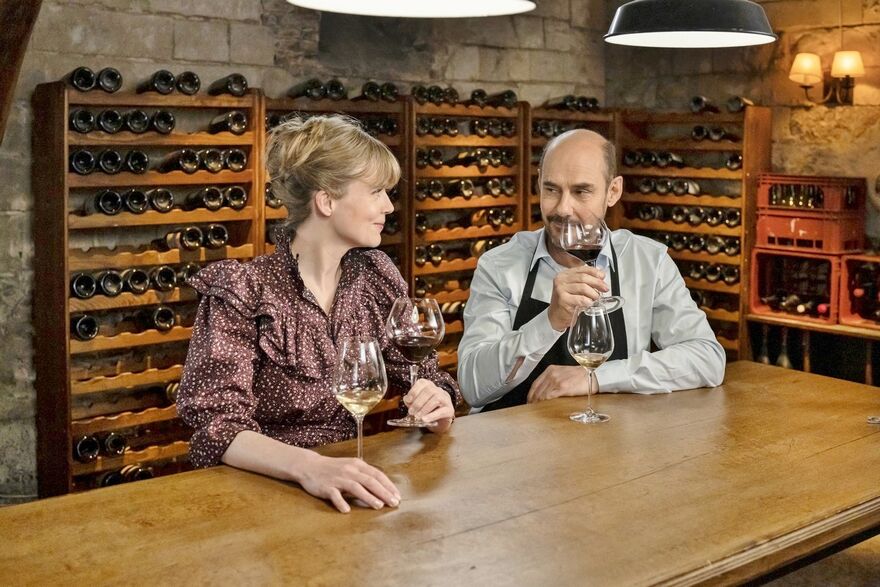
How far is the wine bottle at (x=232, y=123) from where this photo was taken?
4.91m

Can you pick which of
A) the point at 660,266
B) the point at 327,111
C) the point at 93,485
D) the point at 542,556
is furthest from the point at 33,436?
the point at 542,556

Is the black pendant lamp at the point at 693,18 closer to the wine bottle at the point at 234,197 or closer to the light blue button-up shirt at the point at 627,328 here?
the light blue button-up shirt at the point at 627,328

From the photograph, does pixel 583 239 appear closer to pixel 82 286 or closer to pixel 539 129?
pixel 82 286

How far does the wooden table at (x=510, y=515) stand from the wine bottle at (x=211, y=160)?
2689 mm

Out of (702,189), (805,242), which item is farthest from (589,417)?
(702,189)

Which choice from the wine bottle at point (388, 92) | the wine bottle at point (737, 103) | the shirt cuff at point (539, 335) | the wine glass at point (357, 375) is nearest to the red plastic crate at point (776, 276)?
the wine bottle at point (737, 103)

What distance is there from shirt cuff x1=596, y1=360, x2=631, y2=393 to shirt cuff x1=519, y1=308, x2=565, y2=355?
0.60 ft

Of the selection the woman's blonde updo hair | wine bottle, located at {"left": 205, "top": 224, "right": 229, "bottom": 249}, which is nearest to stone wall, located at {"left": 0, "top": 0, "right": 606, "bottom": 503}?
wine bottle, located at {"left": 205, "top": 224, "right": 229, "bottom": 249}

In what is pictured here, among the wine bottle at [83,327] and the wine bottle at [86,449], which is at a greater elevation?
the wine bottle at [83,327]

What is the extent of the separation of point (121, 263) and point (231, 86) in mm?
981

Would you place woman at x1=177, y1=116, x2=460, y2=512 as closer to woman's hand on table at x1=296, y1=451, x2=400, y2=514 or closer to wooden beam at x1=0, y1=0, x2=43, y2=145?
woman's hand on table at x1=296, y1=451, x2=400, y2=514

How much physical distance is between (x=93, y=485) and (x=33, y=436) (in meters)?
0.34

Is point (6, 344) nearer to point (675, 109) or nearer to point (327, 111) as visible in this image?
point (327, 111)

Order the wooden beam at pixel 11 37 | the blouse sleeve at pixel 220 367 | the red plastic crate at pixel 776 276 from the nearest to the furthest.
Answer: the wooden beam at pixel 11 37 < the blouse sleeve at pixel 220 367 < the red plastic crate at pixel 776 276
